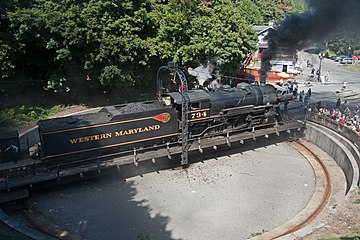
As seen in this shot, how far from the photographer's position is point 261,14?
213 feet

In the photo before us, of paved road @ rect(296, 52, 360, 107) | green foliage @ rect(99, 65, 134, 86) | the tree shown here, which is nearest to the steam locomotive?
green foliage @ rect(99, 65, 134, 86)

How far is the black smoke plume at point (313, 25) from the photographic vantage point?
17609 mm

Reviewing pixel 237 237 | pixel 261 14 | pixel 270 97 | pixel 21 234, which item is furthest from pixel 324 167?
pixel 261 14

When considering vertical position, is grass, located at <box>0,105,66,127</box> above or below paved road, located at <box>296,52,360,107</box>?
below

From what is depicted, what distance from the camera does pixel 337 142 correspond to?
18719 millimetres

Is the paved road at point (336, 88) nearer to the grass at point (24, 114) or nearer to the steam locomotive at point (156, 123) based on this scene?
the steam locomotive at point (156, 123)

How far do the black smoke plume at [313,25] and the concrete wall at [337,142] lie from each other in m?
4.62

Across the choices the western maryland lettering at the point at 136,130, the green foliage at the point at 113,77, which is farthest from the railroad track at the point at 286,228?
the green foliage at the point at 113,77

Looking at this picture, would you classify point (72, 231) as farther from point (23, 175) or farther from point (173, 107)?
point (173, 107)

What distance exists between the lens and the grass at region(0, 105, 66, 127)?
76.1 feet

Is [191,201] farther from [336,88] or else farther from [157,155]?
[336,88]

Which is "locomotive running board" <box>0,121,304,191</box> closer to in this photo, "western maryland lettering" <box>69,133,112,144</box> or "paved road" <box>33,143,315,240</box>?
"paved road" <box>33,143,315,240</box>

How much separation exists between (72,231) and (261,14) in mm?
61056

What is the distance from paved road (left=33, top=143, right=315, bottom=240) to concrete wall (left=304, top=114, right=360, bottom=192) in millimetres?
1754
